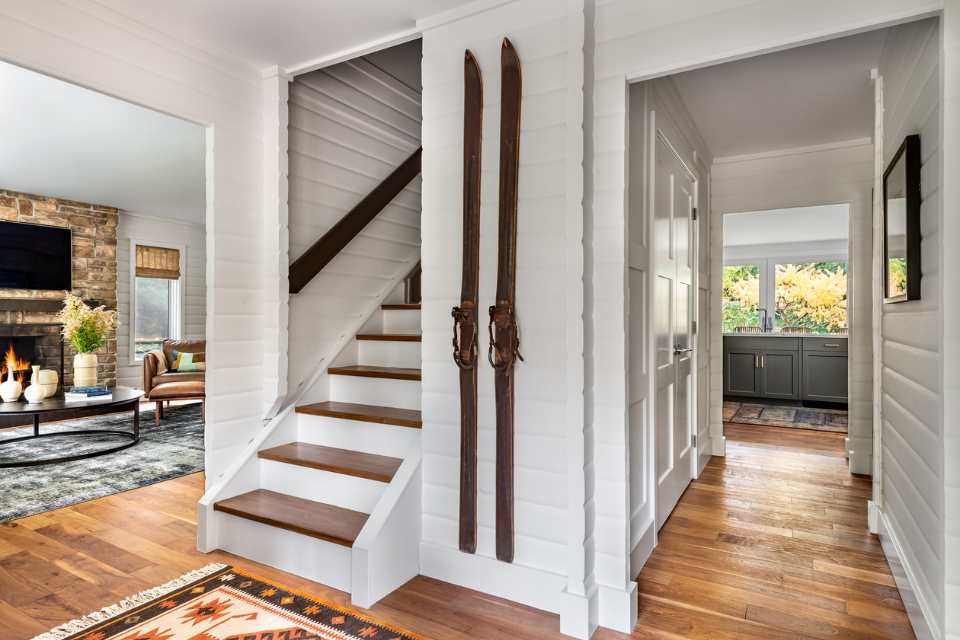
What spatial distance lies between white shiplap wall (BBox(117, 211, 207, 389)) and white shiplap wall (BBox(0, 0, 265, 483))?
4952mm

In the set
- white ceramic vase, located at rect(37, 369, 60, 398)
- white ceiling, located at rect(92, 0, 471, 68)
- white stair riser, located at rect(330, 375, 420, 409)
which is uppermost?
white ceiling, located at rect(92, 0, 471, 68)

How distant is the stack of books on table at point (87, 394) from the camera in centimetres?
439

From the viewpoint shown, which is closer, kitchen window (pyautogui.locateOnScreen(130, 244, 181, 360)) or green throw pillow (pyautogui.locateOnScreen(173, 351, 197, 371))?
green throw pillow (pyautogui.locateOnScreen(173, 351, 197, 371))

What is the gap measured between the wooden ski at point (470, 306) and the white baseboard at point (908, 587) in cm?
148

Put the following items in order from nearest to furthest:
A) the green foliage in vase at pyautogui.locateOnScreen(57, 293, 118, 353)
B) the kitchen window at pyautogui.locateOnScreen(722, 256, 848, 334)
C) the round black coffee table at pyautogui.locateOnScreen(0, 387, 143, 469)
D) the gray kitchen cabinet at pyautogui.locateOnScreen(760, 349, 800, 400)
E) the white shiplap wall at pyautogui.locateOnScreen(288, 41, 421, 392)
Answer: the white shiplap wall at pyautogui.locateOnScreen(288, 41, 421, 392)
the round black coffee table at pyautogui.locateOnScreen(0, 387, 143, 469)
the green foliage in vase at pyautogui.locateOnScreen(57, 293, 118, 353)
the gray kitchen cabinet at pyautogui.locateOnScreen(760, 349, 800, 400)
the kitchen window at pyautogui.locateOnScreen(722, 256, 848, 334)

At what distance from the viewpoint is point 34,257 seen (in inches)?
239

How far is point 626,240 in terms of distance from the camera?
203cm

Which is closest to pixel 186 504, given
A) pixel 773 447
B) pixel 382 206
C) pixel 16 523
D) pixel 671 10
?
pixel 16 523

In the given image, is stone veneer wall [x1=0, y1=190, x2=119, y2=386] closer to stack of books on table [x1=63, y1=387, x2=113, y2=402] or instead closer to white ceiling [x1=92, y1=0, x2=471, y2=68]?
stack of books on table [x1=63, y1=387, x2=113, y2=402]

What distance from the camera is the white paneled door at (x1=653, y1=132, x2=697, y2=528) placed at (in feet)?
9.25

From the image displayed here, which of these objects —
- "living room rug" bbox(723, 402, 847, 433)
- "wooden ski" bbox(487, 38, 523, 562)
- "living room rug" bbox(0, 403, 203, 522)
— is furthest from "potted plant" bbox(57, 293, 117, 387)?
"living room rug" bbox(723, 402, 847, 433)

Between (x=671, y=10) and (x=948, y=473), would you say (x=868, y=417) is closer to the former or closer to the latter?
(x=948, y=473)

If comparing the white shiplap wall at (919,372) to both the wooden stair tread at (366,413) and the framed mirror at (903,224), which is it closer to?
the framed mirror at (903,224)

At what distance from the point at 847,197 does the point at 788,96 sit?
130 cm
